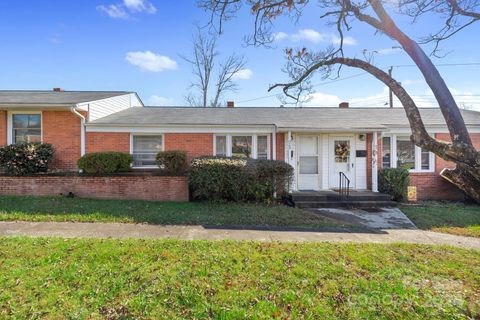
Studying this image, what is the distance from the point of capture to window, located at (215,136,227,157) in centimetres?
1086

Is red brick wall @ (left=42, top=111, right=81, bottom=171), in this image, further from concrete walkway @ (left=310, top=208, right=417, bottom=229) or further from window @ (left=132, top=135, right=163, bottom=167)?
concrete walkway @ (left=310, top=208, right=417, bottom=229)

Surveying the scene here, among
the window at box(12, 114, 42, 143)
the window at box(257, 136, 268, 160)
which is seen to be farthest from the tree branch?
the window at box(12, 114, 42, 143)

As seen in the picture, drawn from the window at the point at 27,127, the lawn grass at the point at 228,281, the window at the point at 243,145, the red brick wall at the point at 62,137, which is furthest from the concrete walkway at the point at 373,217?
the window at the point at 27,127

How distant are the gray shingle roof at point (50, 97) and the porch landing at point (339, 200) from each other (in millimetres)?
9450

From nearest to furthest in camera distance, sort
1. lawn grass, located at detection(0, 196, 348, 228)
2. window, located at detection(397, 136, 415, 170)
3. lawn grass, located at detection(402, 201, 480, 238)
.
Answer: lawn grass, located at detection(0, 196, 348, 228)
lawn grass, located at detection(402, 201, 480, 238)
window, located at detection(397, 136, 415, 170)

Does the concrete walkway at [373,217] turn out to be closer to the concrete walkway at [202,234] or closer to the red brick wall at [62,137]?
the concrete walkway at [202,234]

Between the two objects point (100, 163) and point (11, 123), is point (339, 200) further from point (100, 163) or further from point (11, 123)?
point (11, 123)

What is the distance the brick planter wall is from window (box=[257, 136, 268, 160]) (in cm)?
357

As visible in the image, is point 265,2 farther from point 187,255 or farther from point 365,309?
point 365,309

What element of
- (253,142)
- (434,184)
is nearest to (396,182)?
(434,184)

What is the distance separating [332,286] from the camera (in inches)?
133

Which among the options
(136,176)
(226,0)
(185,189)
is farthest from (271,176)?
(226,0)

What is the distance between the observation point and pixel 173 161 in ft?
31.3

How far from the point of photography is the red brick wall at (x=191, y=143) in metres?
10.6
